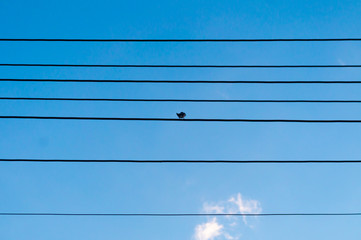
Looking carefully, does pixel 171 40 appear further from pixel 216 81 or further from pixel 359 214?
Result: pixel 359 214

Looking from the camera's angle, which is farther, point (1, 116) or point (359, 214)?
point (359, 214)

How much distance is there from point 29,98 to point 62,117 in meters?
1.08

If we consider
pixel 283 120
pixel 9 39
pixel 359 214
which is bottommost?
pixel 359 214

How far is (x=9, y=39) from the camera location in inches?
331

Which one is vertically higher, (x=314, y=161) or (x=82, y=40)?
(x=82, y=40)

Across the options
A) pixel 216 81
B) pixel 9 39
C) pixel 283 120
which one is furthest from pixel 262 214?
pixel 9 39

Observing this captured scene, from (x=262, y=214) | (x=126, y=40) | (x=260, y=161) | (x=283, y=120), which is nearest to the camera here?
(x=283, y=120)

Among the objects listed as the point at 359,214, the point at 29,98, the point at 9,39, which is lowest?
the point at 359,214

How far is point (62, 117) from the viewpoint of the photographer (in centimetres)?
741

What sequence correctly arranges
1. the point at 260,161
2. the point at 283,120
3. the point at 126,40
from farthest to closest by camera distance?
1. the point at 126,40
2. the point at 260,161
3. the point at 283,120

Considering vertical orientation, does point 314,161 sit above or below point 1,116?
below

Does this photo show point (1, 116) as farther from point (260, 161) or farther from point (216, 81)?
point (260, 161)

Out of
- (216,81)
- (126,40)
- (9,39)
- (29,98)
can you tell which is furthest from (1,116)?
(216,81)

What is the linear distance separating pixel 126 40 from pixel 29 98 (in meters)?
2.66
